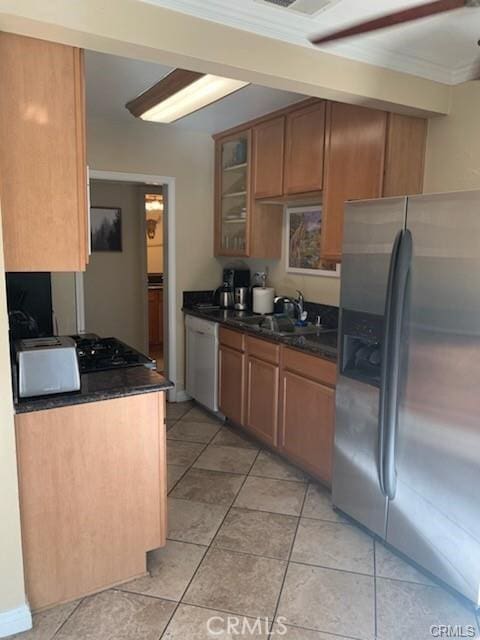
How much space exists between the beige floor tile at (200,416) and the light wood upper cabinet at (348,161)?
1.81 meters

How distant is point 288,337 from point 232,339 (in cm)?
72

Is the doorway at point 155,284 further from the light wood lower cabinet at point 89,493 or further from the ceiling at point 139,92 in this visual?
the light wood lower cabinet at point 89,493

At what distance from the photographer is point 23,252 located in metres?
1.84

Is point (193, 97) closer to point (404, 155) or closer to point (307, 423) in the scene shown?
point (404, 155)

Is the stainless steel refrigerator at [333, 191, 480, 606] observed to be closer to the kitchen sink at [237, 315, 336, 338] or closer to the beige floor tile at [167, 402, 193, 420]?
the kitchen sink at [237, 315, 336, 338]

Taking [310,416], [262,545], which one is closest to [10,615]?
[262,545]

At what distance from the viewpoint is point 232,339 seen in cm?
383

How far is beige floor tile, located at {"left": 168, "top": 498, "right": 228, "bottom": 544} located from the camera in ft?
8.43

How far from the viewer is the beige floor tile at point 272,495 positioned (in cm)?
286

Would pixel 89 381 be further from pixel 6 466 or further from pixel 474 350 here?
pixel 474 350

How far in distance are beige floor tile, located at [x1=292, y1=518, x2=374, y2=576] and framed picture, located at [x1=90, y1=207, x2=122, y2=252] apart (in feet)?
12.9

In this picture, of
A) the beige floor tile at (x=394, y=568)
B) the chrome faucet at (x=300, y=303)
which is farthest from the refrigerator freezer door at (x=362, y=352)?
the chrome faucet at (x=300, y=303)

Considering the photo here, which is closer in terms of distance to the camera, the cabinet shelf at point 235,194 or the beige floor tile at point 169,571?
the beige floor tile at point 169,571

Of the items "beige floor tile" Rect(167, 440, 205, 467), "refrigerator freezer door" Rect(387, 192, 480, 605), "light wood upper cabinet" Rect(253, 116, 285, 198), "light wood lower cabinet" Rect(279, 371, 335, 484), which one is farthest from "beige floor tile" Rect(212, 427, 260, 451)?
"light wood upper cabinet" Rect(253, 116, 285, 198)
